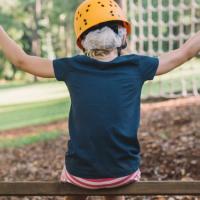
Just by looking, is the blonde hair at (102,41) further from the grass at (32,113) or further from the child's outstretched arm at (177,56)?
the grass at (32,113)

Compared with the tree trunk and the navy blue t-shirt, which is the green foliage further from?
the navy blue t-shirt

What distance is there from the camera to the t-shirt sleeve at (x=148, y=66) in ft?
8.10

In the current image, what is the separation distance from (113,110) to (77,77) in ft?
0.64

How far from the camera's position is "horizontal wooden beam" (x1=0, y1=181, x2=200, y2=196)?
2486 millimetres

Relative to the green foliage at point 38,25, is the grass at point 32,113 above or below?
below

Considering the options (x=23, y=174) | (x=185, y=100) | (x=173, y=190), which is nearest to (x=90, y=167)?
(x=173, y=190)

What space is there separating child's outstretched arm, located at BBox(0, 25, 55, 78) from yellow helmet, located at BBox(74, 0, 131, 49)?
0.57 feet

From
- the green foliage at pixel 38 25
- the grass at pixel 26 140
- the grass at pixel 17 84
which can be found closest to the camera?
the grass at pixel 26 140

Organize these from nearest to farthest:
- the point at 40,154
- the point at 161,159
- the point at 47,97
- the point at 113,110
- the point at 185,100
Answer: the point at 113,110
the point at 161,159
the point at 40,154
the point at 185,100
the point at 47,97

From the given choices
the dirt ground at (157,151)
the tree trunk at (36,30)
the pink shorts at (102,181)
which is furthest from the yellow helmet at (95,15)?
the tree trunk at (36,30)

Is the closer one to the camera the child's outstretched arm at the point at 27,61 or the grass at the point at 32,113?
the child's outstretched arm at the point at 27,61

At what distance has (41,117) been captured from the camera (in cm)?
1648

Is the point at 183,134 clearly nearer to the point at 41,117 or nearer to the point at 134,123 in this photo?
the point at 134,123

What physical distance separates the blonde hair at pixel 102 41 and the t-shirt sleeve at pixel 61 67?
0.34 ft
